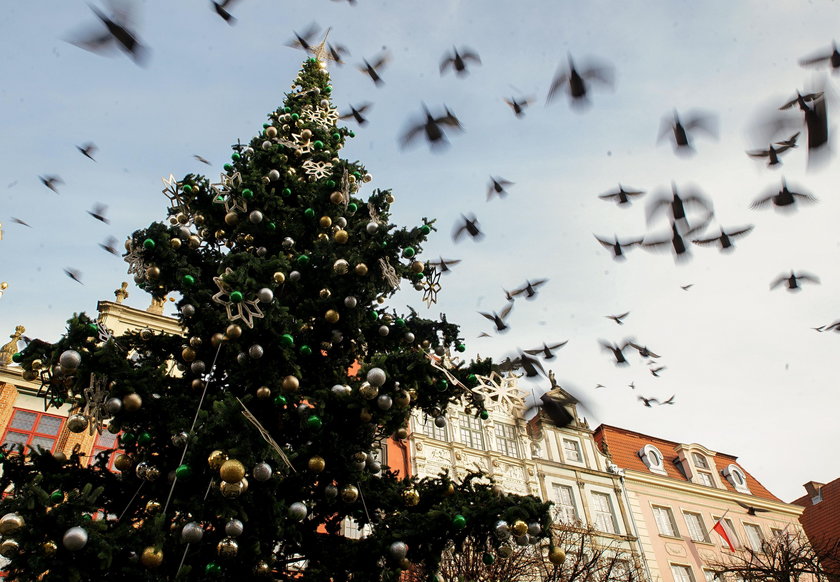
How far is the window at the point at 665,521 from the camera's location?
22117mm

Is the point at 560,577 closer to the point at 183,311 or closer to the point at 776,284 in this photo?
the point at 776,284

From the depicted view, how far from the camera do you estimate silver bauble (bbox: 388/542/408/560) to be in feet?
16.2

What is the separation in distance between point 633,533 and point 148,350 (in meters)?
19.8

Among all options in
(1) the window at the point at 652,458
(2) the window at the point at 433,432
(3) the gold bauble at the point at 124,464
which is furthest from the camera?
(1) the window at the point at 652,458

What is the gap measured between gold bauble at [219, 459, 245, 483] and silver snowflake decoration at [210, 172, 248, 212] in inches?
154

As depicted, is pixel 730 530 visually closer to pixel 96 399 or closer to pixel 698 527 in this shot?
pixel 698 527

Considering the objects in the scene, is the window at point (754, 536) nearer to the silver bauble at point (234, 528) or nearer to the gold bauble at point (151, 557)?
the silver bauble at point (234, 528)

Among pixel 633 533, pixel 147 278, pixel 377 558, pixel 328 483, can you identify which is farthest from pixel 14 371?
pixel 633 533

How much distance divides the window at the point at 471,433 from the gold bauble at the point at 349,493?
15451mm

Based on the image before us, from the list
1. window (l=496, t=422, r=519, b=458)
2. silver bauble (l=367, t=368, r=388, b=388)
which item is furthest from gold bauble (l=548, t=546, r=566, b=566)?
window (l=496, t=422, r=519, b=458)

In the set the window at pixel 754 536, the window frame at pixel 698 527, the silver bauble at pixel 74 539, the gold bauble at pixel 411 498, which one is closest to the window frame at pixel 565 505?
the window frame at pixel 698 527

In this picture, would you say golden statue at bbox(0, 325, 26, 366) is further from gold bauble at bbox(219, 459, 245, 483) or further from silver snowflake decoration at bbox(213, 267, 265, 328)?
gold bauble at bbox(219, 459, 245, 483)

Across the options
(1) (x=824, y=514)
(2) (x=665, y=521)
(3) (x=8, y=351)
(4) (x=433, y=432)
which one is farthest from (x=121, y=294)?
(1) (x=824, y=514)

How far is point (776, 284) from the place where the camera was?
29.3 feet
